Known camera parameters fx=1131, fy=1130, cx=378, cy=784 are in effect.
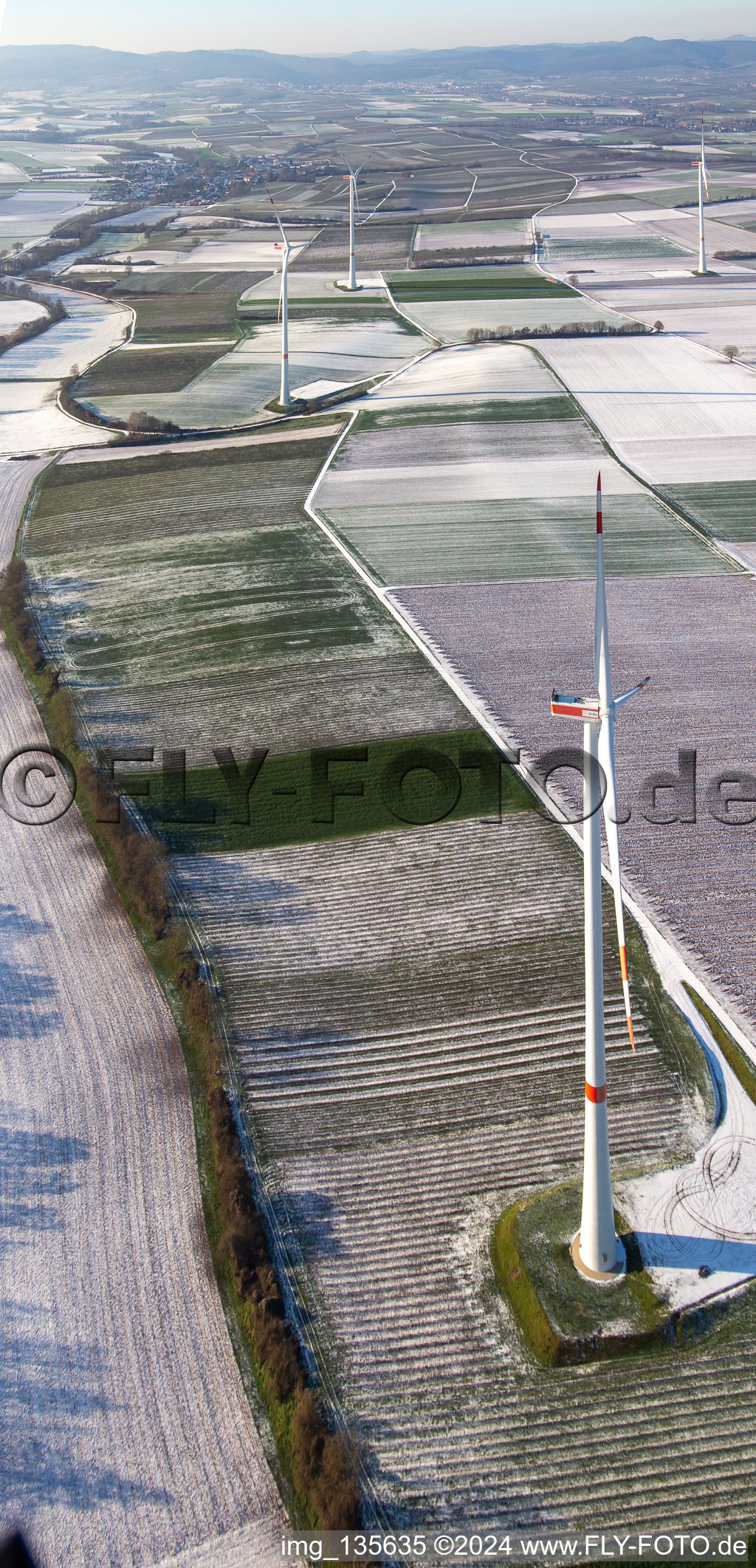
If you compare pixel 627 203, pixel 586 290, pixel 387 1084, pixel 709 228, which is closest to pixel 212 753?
pixel 387 1084

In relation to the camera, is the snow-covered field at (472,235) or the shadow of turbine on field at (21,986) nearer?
the shadow of turbine on field at (21,986)

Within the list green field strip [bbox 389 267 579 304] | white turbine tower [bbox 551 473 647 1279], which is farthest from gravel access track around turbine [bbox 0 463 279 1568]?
green field strip [bbox 389 267 579 304]

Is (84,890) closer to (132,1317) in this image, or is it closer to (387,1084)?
(387,1084)

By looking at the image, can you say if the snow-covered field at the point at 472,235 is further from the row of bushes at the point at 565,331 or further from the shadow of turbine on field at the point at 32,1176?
the shadow of turbine on field at the point at 32,1176

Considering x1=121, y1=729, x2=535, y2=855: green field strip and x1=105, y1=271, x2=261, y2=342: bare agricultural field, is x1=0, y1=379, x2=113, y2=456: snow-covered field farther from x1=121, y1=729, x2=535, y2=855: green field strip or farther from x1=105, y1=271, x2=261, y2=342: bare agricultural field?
x1=121, y1=729, x2=535, y2=855: green field strip

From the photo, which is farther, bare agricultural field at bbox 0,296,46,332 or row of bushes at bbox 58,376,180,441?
bare agricultural field at bbox 0,296,46,332

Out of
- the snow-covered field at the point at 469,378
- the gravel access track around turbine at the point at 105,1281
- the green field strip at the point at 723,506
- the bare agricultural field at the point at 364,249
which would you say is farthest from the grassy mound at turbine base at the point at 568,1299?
the bare agricultural field at the point at 364,249
